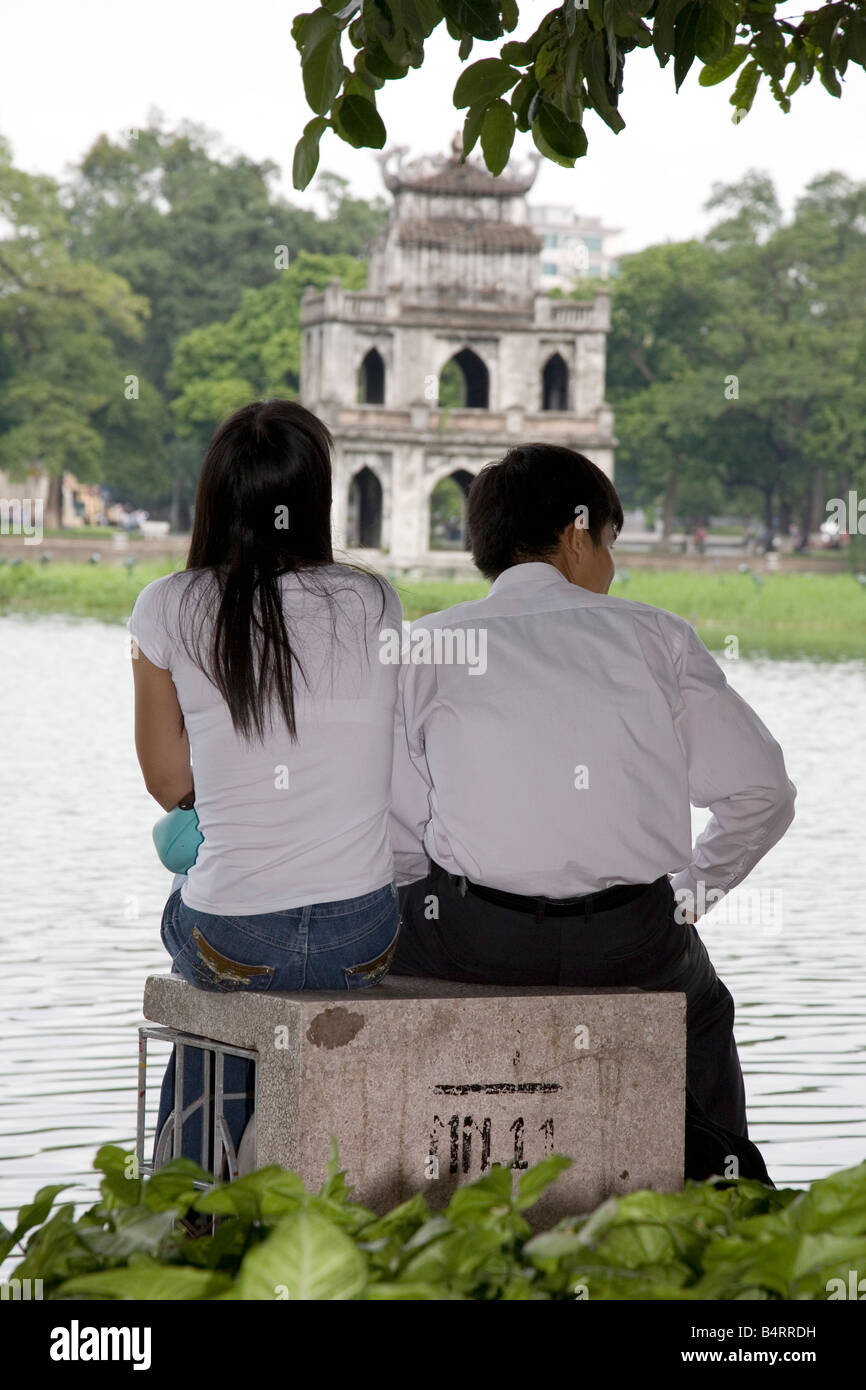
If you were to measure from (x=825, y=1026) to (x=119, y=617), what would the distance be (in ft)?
99.3

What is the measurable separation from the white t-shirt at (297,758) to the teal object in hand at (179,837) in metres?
0.32

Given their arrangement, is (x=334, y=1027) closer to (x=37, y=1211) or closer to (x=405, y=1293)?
(x=37, y=1211)

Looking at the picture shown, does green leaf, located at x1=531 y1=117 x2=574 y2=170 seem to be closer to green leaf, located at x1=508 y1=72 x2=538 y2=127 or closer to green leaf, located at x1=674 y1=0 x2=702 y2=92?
green leaf, located at x1=508 y1=72 x2=538 y2=127

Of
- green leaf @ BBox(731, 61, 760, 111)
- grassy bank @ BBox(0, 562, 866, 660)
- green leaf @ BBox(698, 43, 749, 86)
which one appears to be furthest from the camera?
grassy bank @ BBox(0, 562, 866, 660)

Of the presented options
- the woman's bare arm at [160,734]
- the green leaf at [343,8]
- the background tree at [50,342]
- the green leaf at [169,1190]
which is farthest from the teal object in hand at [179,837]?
the background tree at [50,342]

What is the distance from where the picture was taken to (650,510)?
226 ft

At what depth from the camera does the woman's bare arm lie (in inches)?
110

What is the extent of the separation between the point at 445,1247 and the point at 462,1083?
1.18 metres

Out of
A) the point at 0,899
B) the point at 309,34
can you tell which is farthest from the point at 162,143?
the point at 309,34

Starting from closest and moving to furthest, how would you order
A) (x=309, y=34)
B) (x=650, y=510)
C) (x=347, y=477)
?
→ 1. (x=309, y=34)
2. (x=347, y=477)
3. (x=650, y=510)

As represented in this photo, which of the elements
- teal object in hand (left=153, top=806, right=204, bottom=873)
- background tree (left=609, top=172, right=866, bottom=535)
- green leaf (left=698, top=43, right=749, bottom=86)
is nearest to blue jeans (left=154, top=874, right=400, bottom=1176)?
teal object in hand (left=153, top=806, right=204, bottom=873)

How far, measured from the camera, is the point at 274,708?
2729 mm

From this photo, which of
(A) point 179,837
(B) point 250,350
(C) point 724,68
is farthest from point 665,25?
(B) point 250,350
